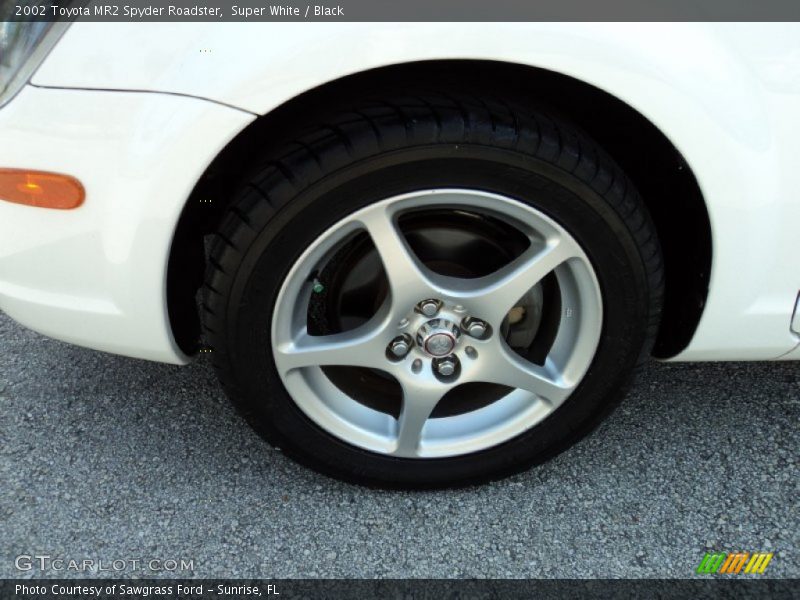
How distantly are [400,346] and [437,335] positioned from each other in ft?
0.29

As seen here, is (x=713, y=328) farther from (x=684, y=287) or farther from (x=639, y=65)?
(x=639, y=65)

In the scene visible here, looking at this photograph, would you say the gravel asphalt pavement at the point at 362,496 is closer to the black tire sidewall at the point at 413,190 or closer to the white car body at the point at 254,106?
the black tire sidewall at the point at 413,190

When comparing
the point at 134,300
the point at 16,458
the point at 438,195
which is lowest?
the point at 16,458

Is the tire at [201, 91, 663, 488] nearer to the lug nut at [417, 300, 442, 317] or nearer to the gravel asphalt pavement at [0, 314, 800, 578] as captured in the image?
the lug nut at [417, 300, 442, 317]

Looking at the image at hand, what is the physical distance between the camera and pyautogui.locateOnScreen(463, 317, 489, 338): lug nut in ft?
5.53

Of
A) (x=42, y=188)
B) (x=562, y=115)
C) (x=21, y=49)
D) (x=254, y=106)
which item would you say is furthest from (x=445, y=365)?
(x=21, y=49)

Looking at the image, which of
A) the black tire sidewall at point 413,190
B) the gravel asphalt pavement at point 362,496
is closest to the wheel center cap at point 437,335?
the black tire sidewall at point 413,190

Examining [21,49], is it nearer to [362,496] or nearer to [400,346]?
[400,346]

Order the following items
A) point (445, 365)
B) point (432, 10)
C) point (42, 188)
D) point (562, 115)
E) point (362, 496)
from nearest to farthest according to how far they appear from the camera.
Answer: point (432, 10)
point (42, 188)
point (562, 115)
point (445, 365)
point (362, 496)

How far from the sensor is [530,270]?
5.26ft

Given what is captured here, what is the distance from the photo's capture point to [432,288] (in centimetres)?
162

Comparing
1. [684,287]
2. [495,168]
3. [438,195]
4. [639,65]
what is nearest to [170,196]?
[438,195]

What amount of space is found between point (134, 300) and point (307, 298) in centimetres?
36

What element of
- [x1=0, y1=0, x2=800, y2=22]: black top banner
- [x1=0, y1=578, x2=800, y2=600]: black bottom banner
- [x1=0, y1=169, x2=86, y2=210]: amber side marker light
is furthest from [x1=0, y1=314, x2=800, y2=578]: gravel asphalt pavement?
[x1=0, y1=0, x2=800, y2=22]: black top banner
